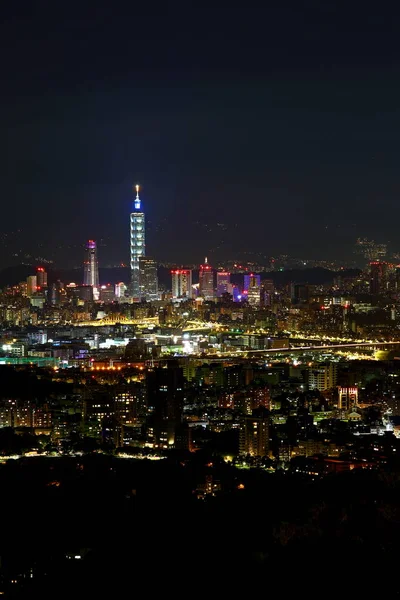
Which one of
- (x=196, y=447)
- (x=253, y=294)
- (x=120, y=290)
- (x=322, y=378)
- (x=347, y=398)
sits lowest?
(x=196, y=447)

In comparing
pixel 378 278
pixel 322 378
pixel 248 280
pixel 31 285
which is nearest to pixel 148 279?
pixel 248 280

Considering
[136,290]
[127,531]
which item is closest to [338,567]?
[127,531]

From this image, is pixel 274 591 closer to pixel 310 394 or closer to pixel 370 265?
pixel 310 394

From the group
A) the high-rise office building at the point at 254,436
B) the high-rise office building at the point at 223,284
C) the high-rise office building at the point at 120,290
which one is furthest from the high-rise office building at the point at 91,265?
the high-rise office building at the point at 254,436

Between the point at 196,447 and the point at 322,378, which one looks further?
the point at 322,378

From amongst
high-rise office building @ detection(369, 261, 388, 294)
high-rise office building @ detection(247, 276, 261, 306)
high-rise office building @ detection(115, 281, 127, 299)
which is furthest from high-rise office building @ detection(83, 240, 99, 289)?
high-rise office building @ detection(369, 261, 388, 294)

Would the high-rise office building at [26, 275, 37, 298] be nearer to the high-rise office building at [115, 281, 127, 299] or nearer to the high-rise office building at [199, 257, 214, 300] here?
the high-rise office building at [115, 281, 127, 299]

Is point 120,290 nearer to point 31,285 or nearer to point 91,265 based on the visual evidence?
point 91,265
